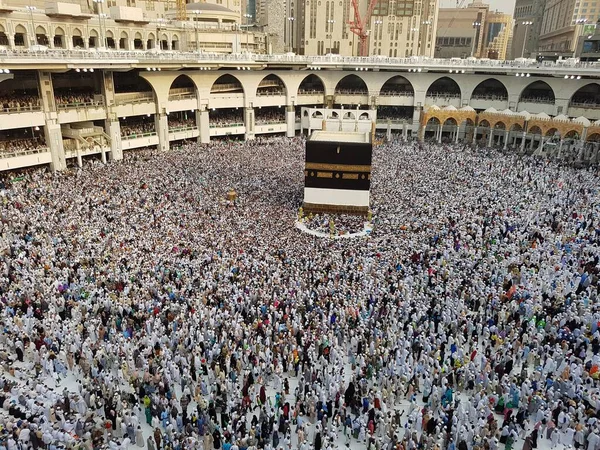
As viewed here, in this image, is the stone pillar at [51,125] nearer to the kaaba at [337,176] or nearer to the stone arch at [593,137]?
the kaaba at [337,176]

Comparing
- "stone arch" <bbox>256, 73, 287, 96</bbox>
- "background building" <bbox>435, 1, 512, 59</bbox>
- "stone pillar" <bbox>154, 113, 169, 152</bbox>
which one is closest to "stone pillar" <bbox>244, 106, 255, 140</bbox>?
"stone arch" <bbox>256, 73, 287, 96</bbox>

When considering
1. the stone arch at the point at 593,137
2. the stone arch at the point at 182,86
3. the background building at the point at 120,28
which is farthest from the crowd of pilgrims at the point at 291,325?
the stone arch at the point at 182,86

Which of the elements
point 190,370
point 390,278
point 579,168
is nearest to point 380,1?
point 579,168

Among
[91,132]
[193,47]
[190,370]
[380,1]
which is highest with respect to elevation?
[380,1]

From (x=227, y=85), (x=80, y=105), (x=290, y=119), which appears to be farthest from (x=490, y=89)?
(x=80, y=105)

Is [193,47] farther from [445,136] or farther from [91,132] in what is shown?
[445,136]

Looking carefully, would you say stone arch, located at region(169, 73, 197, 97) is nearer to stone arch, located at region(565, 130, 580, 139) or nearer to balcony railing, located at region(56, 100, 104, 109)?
balcony railing, located at region(56, 100, 104, 109)

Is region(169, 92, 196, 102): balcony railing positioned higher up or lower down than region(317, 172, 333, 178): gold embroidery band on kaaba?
higher up
